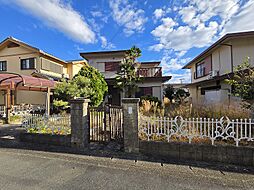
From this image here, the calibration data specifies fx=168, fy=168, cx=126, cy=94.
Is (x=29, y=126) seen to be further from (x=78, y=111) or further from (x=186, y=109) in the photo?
(x=186, y=109)

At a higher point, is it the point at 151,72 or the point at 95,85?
the point at 151,72

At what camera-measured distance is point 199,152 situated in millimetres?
4465

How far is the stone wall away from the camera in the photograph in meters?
4.21

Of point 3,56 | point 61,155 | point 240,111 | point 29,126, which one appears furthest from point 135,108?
point 3,56

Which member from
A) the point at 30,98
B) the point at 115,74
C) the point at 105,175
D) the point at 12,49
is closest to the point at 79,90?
the point at 105,175

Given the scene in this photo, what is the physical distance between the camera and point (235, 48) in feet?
41.7

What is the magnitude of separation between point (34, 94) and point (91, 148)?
14.5 m

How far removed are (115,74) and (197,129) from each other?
14.1 meters

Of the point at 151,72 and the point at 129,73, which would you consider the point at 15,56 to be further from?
the point at 151,72

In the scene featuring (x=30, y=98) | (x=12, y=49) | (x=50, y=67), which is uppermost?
(x=12, y=49)

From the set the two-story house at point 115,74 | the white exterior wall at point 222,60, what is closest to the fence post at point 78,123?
the two-story house at point 115,74

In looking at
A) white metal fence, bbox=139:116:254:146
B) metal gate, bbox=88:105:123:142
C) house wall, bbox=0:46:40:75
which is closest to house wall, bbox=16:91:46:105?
house wall, bbox=0:46:40:75

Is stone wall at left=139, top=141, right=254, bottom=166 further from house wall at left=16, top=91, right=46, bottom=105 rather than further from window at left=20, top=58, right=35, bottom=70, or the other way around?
window at left=20, top=58, right=35, bottom=70

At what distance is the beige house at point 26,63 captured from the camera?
56.3ft
